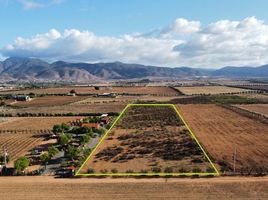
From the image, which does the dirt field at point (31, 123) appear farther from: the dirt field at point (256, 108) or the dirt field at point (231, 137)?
the dirt field at point (256, 108)

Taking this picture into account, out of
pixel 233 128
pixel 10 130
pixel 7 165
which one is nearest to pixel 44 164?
pixel 7 165

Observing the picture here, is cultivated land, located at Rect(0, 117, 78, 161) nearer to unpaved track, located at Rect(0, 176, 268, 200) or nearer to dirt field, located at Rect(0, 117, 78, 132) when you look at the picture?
dirt field, located at Rect(0, 117, 78, 132)

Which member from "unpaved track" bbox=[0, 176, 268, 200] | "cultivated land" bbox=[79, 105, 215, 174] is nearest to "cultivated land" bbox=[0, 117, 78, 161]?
"cultivated land" bbox=[79, 105, 215, 174]

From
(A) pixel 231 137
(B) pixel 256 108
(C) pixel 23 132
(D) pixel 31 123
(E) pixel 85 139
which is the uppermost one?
(B) pixel 256 108

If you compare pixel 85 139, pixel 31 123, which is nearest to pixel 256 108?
pixel 31 123

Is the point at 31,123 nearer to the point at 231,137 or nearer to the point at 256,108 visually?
the point at 231,137

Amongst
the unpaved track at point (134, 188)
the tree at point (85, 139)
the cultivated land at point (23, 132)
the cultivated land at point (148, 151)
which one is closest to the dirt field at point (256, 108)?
the cultivated land at point (148, 151)
